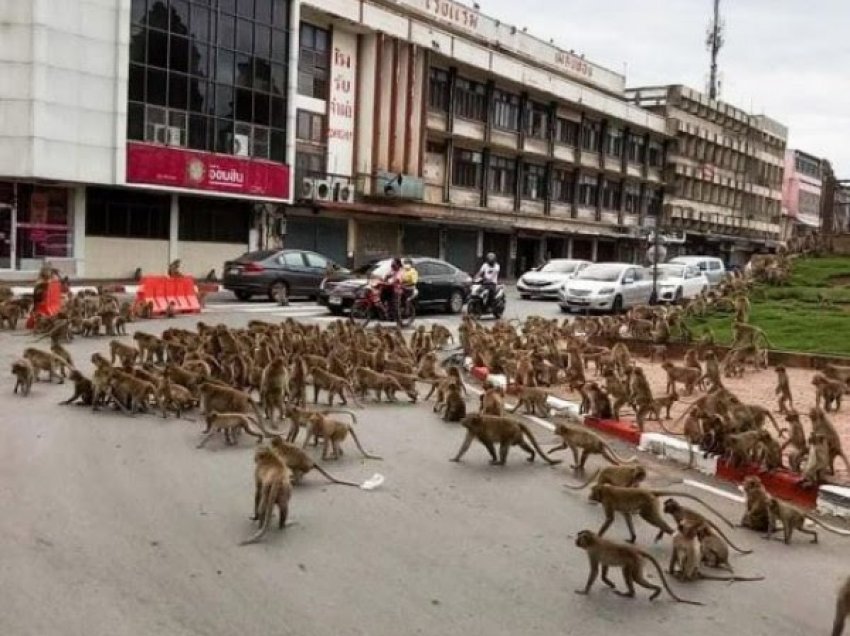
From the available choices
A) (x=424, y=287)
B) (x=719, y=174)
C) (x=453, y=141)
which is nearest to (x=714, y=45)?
(x=719, y=174)

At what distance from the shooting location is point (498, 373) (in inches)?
600

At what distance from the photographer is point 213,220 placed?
38.0 meters

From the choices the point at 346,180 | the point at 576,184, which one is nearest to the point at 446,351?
the point at 346,180

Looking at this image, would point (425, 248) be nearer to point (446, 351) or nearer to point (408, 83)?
point (408, 83)

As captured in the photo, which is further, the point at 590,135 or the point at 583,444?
the point at 590,135

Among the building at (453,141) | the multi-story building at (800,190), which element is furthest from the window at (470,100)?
the multi-story building at (800,190)

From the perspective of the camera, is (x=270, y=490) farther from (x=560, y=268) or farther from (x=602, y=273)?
(x=560, y=268)

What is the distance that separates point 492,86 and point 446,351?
37882 millimetres

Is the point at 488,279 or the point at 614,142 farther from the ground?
the point at 614,142

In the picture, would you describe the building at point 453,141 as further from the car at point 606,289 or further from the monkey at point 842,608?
the monkey at point 842,608

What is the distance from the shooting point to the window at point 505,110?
54875 millimetres

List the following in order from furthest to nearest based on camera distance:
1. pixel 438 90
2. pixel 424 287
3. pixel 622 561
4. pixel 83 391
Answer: pixel 438 90 → pixel 424 287 → pixel 83 391 → pixel 622 561

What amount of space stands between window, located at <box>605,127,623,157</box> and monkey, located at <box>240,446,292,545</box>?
208 feet

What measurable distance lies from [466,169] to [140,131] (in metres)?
23.1
